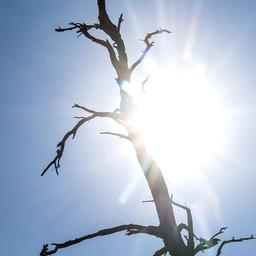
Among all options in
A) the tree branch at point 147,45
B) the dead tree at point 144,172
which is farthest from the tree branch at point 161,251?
the tree branch at point 147,45

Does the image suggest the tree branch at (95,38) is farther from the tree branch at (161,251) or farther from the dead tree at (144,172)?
the tree branch at (161,251)

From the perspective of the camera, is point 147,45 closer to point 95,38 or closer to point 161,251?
point 95,38

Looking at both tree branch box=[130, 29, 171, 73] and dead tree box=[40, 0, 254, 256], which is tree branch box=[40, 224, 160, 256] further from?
tree branch box=[130, 29, 171, 73]

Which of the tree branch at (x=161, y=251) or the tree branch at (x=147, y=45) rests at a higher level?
the tree branch at (x=147, y=45)

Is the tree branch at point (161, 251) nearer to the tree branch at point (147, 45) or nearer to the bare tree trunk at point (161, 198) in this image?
the bare tree trunk at point (161, 198)

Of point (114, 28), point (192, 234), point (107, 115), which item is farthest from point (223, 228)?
point (114, 28)

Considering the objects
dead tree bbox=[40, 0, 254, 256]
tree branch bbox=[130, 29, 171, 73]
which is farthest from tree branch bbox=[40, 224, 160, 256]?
tree branch bbox=[130, 29, 171, 73]

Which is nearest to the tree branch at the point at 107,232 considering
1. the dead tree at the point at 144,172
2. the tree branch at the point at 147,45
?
the dead tree at the point at 144,172

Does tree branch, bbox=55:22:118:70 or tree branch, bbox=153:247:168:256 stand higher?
tree branch, bbox=55:22:118:70

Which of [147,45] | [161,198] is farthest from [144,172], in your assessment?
[147,45]

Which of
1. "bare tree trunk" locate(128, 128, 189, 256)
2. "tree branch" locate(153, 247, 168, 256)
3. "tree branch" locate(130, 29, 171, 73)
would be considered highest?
"tree branch" locate(130, 29, 171, 73)

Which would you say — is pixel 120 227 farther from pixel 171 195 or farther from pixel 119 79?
pixel 119 79

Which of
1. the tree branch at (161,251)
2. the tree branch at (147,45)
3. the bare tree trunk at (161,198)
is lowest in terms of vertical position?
the tree branch at (161,251)

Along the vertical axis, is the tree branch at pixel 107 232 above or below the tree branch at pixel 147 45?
below
